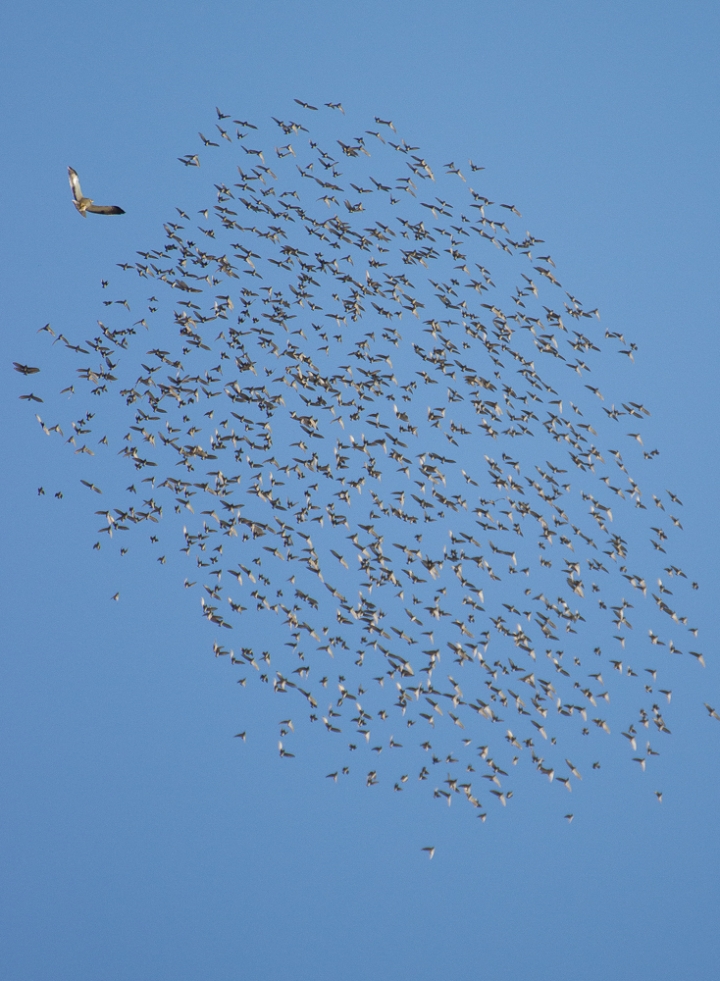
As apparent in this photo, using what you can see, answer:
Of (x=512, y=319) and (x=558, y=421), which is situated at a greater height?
(x=512, y=319)

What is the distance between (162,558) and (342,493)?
7.61 metres

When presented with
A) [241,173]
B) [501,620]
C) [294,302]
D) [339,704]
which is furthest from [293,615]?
[241,173]

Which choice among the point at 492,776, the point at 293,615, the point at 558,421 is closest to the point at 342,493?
the point at 293,615

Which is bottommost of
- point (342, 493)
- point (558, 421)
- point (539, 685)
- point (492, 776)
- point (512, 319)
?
point (492, 776)

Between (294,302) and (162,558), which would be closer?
(162,558)

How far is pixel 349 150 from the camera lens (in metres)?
45.8

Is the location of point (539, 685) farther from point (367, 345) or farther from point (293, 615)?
point (367, 345)

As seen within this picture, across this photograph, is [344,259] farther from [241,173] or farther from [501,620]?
[501,620]

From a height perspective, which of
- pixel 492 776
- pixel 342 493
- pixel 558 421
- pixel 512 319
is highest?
pixel 512 319

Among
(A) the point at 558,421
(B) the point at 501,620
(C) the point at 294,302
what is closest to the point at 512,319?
(A) the point at 558,421

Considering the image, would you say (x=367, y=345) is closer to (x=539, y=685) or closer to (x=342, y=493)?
(x=342, y=493)

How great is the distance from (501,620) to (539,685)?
130 inches

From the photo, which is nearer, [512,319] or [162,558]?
[162,558]

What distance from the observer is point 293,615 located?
46.9 m
